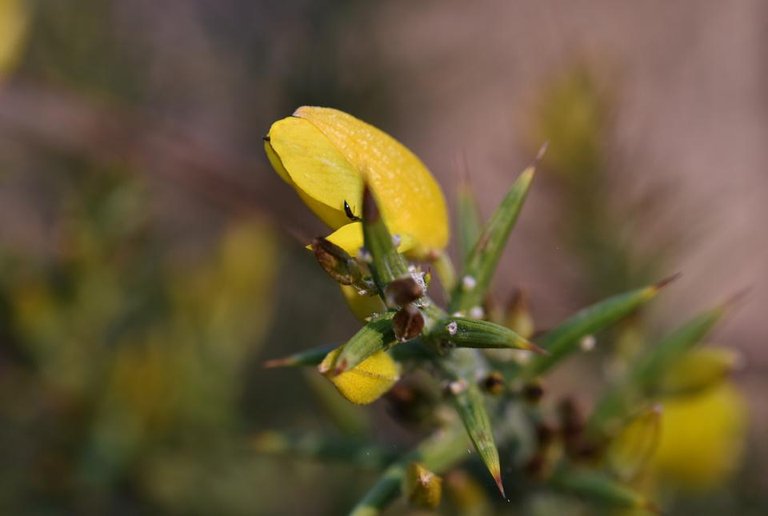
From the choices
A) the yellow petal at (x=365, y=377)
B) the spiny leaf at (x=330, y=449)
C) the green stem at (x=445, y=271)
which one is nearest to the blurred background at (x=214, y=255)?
the spiny leaf at (x=330, y=449)

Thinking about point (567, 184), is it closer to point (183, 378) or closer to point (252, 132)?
point (183, 378)

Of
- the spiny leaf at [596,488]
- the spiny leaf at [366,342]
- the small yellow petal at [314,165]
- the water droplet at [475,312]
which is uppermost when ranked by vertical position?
the small yellow petal at [314,165]

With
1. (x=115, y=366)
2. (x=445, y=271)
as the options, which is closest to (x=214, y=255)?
(x=115, y=366)

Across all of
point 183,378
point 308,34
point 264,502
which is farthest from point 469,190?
point 308,34

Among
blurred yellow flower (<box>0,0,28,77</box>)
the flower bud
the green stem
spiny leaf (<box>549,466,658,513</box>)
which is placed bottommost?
spiny leaf (<box>549,466,658,513</box>)

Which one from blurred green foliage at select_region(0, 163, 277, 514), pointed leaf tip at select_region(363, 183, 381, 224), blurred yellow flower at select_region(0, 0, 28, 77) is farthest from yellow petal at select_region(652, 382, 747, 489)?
blurred yellow flower at select_region(0, 0, 28, 77)

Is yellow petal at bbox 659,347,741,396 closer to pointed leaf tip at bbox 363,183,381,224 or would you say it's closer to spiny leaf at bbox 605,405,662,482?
spiny leaf at bbox 605,405,662,482

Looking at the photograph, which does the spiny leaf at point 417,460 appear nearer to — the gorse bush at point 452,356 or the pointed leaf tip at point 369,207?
the gorse bush at point 452,356
